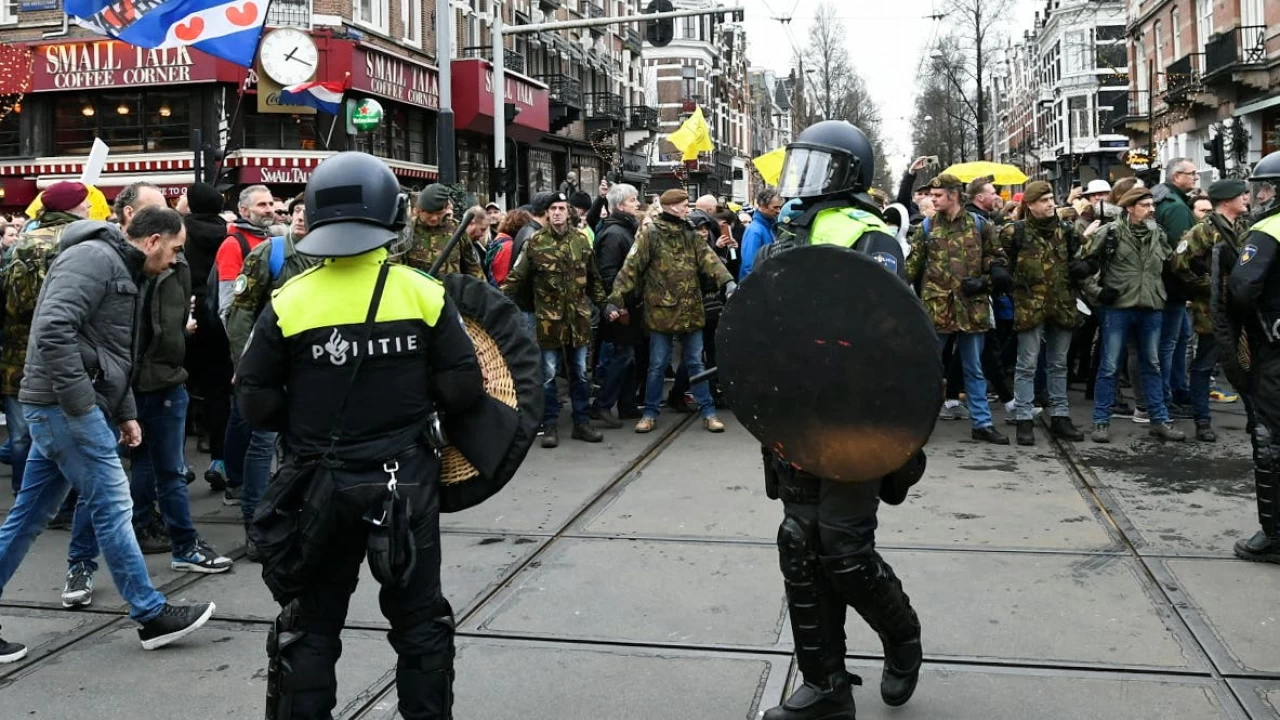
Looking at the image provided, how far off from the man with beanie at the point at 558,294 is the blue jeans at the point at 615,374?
43 cm

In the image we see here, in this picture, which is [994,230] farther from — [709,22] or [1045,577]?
[709,22]

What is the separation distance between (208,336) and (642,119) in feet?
126

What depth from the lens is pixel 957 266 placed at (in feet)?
27.6

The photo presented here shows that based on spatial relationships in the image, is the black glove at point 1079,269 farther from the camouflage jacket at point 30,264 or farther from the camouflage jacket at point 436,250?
the camouflage jacket at point 30,264

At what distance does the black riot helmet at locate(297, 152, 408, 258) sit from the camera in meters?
3.20

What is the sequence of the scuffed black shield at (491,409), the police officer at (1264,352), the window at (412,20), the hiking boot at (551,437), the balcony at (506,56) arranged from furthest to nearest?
1. the balcony at (506,56)
2. the window at (412,20)
3. the hiking boot at (551,437)
4. the police officer at (1264,352)
5. the scuffed black shield at (491,409)

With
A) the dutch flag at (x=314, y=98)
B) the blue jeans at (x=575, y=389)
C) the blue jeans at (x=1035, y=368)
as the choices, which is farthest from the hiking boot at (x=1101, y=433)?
the dutch flag at (x=314, y=98)

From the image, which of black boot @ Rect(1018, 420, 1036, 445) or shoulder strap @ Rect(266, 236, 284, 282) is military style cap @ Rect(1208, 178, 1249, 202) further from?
shoulder strap @ Rect(266, 236, 284, 282)

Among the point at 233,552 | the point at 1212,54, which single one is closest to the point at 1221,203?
the point at 233,552

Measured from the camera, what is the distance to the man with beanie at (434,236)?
823cm

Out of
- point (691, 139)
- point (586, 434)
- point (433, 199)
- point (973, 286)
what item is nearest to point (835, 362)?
point (973, 286)

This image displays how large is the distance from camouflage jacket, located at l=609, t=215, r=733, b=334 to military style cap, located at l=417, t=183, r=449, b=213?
5.06ft

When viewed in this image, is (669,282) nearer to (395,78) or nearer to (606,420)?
(606,420)

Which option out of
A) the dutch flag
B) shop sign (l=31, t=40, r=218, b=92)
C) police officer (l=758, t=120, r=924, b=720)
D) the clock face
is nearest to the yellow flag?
the dutch flag
